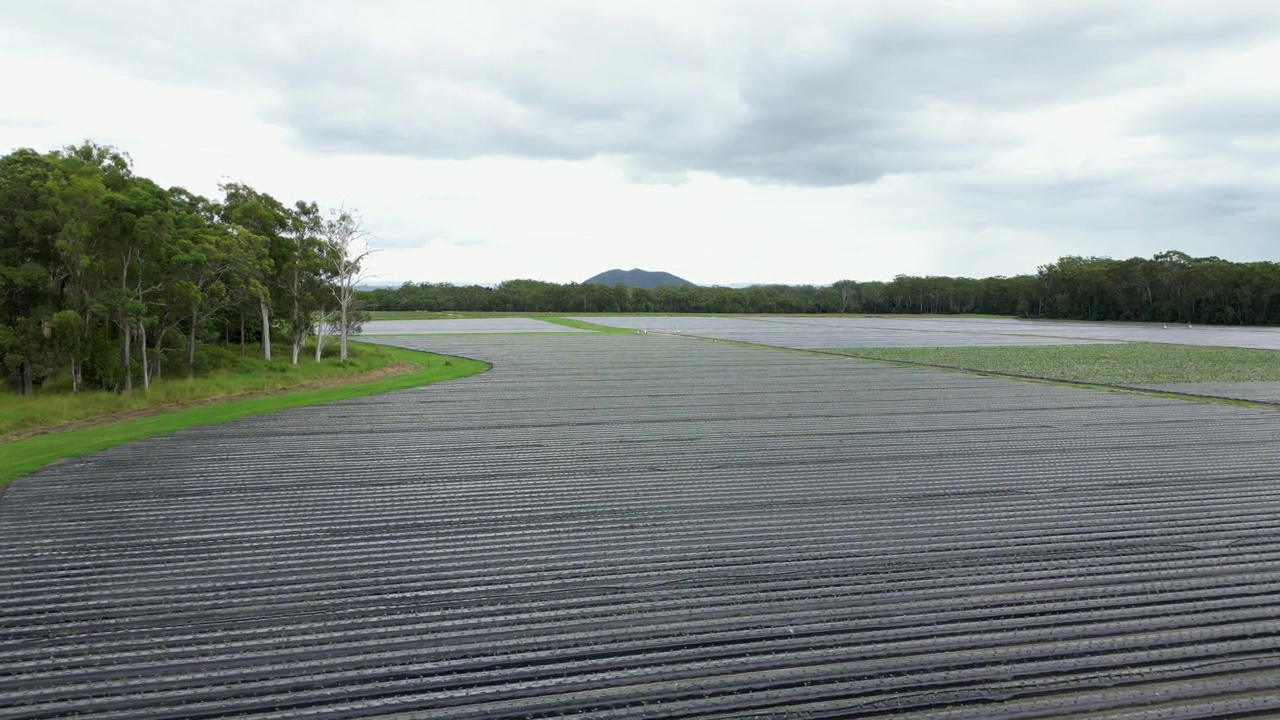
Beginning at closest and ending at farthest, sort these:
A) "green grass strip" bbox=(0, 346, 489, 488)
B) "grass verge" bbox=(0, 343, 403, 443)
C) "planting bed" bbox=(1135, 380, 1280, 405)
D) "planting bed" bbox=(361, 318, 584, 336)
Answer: "green grass strip" bbox=(0, 346, 489, 488) → "grass verge" bbox=(0, 343, 403, 443) → "planting bed" bbox=(1135, 380, 1280, 405) → "planting bed" bbox=(361, 318, 584, 336)

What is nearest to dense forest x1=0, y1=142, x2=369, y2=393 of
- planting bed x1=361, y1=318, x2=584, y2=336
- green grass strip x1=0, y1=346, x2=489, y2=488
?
green grass strip x1=0, y1=346, x2=489, y2=488

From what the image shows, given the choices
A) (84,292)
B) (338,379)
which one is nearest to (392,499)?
(84,292)

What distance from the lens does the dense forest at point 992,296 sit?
5619cm

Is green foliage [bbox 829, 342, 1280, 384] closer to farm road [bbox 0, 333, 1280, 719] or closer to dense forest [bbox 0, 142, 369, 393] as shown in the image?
farm road [bbox 0, 333, 1280, 719]

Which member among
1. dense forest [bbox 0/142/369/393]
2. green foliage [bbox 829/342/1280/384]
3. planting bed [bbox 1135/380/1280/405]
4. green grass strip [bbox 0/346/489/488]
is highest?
dense forest [bbox 0/142/369/393]

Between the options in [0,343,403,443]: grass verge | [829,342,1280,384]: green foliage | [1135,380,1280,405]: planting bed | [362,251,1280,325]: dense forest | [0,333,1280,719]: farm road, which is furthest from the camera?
[362,251,1280,325]: dense forest

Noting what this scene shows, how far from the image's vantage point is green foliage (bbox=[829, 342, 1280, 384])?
18891 mm

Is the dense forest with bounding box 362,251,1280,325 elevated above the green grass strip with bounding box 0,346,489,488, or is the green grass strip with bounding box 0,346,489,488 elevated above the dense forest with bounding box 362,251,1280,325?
the dense forest with bounding box 362,251,1280,325

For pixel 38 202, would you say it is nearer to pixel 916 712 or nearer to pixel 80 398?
pixel 80 398

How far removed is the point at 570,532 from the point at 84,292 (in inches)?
615

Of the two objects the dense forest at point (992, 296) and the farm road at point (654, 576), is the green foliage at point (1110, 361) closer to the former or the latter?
the farm road at point (654, 576)

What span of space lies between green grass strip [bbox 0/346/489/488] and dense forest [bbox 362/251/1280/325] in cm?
5835

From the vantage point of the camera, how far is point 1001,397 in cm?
1547

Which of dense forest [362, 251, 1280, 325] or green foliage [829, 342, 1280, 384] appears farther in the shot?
dense forest [362, 251, 1280, 325]
